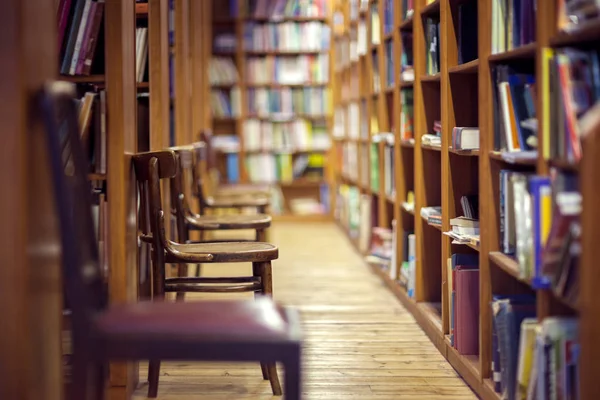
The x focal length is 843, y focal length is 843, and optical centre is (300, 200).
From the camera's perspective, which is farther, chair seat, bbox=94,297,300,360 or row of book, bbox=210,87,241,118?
row of book, bbox=210,87,241,118

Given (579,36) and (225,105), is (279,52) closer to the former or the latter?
(225,105)

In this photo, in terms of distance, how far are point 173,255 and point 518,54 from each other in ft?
4.45

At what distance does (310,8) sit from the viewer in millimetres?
8297

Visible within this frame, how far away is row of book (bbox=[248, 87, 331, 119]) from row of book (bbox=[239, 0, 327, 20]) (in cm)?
73

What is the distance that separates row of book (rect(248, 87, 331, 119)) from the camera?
8.34 meters

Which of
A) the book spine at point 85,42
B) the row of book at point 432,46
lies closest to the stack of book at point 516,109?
the row of book at point 432,46

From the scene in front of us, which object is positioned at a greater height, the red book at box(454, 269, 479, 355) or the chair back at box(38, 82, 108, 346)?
the chair back at box(38, 82, 108, 346)

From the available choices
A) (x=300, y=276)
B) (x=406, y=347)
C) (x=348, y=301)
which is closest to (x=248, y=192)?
(x=300, y=276)

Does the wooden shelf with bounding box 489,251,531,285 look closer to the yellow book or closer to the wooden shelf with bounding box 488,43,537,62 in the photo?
the yellow book

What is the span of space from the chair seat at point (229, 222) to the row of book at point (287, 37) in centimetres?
425

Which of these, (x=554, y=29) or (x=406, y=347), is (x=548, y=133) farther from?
(x=406, y=347)

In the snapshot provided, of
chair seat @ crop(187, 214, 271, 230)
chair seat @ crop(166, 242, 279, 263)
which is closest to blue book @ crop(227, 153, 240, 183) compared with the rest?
chair seat @ crop(187, 214, 271, 230)

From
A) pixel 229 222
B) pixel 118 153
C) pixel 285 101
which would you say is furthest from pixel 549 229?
pixel 285 101

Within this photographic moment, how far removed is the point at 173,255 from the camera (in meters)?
2.98
